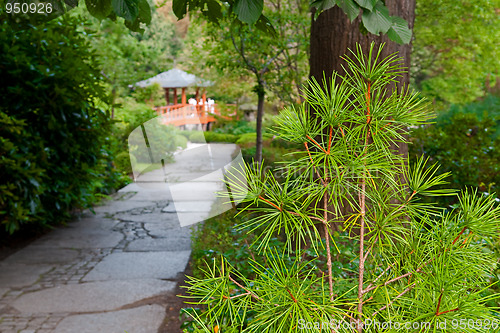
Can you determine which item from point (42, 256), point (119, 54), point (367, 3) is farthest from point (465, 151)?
point (119, 54)

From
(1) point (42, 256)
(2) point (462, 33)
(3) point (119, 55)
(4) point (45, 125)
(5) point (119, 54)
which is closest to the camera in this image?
(1) point (42, 256)

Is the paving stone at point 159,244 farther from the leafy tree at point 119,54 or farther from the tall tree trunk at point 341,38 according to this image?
the leafy tree at point 119,54

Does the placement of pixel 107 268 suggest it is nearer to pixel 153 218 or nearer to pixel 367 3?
pixel 153 218

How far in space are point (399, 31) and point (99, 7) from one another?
1.78m

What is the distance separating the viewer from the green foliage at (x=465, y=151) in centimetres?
561

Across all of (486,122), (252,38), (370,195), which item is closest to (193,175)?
(252,38)

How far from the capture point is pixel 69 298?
4.33 m

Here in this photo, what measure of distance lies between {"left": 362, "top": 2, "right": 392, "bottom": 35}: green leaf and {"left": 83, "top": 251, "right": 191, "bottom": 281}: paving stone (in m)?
3.73

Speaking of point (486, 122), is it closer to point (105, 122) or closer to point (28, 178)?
point (105, 122)

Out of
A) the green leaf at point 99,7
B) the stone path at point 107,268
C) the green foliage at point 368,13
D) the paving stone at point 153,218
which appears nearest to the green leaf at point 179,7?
the green leaf at point 99,7

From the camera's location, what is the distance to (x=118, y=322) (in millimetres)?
3777

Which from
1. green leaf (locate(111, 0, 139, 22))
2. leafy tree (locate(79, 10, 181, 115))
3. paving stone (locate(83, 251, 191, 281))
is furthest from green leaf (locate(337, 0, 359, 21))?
leafy tree (locate(79, 10, 181, 115))

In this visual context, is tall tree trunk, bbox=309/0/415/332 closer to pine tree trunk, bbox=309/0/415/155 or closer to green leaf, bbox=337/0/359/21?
pine tree trunk, bbox=309/0/415/155

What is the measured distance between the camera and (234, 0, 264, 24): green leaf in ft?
7.20
